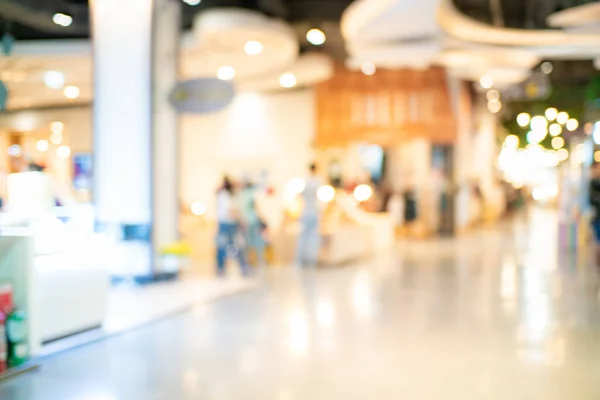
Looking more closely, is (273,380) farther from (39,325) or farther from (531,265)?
(531,265)

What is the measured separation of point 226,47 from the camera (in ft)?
37.3

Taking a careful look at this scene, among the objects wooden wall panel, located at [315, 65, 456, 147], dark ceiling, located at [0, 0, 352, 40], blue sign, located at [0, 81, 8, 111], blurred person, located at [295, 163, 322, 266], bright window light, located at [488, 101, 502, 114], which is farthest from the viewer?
bright window light, located at [488, 101, 502, 114]

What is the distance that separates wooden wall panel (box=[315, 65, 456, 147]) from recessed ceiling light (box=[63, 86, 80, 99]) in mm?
6714

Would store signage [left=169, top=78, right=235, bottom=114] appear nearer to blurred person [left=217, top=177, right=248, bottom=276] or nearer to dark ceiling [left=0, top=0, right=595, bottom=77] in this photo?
blurred person [left=217, top=177, right=248, bottom=276]

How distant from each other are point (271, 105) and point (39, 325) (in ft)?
→ 46.0

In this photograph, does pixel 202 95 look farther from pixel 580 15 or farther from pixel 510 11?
pixel 510 11

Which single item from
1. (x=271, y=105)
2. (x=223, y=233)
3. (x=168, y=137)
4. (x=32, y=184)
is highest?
(x=271, y=105)

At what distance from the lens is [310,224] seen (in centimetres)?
1072

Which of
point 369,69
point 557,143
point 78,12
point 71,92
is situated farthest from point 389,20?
point 557,143

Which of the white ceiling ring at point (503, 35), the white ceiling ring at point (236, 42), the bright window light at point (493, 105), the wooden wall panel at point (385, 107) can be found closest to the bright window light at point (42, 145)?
the white ceiling ring at point (236, 42)

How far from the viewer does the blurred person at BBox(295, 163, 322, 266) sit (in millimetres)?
10500

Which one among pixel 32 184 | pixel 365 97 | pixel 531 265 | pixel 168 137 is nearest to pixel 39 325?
pixel 32 184

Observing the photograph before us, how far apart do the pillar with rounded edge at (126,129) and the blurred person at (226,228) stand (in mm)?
1310

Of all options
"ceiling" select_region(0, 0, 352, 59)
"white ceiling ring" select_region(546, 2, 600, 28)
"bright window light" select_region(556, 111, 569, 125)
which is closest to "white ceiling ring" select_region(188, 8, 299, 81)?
"ceiling" select_region(0, 0, 352, 59)
